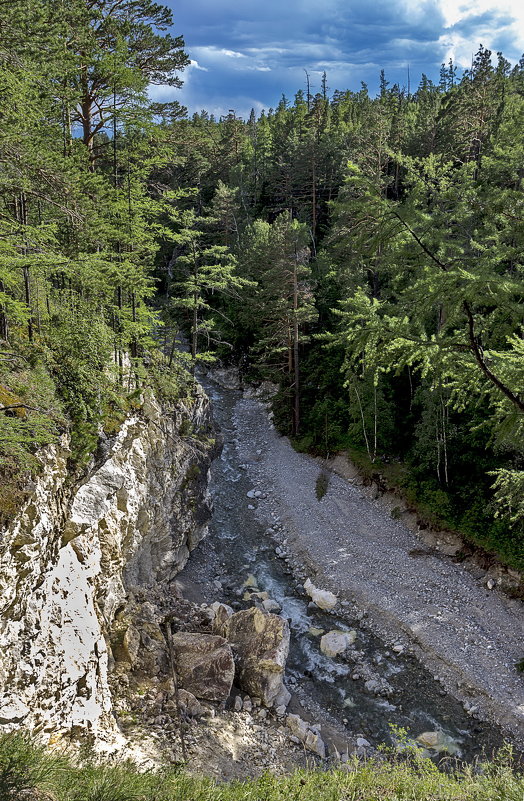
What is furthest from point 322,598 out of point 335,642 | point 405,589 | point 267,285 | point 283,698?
point 267,285

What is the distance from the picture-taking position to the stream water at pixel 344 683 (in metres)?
11.9

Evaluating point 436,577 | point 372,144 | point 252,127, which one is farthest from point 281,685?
point 252,127

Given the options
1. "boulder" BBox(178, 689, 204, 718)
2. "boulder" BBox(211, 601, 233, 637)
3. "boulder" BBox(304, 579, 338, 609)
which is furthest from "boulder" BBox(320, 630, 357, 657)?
"boulder" BBox(178, 689, 204, 718)

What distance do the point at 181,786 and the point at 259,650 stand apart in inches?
246

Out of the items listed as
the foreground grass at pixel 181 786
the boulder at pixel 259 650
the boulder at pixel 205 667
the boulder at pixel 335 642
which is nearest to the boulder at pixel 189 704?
the boulder at pixel 205 667

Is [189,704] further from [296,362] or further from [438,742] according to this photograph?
[296,362]

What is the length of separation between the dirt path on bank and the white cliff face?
7.70m

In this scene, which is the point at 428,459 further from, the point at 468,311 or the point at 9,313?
the point at 9,313

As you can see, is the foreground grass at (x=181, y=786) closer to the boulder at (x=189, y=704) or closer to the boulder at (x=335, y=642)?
the boulder at (x=189, y=704)

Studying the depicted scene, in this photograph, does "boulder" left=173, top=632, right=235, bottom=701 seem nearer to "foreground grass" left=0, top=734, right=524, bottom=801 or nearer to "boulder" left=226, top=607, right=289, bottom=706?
"boulder" left=226, top=607, right=289, bottom=706

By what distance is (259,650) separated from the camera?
12773 millimetres

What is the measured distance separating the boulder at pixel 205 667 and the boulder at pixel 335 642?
13.0 ft

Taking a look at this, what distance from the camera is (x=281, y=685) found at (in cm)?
1257

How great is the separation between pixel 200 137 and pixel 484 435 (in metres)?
38.8
